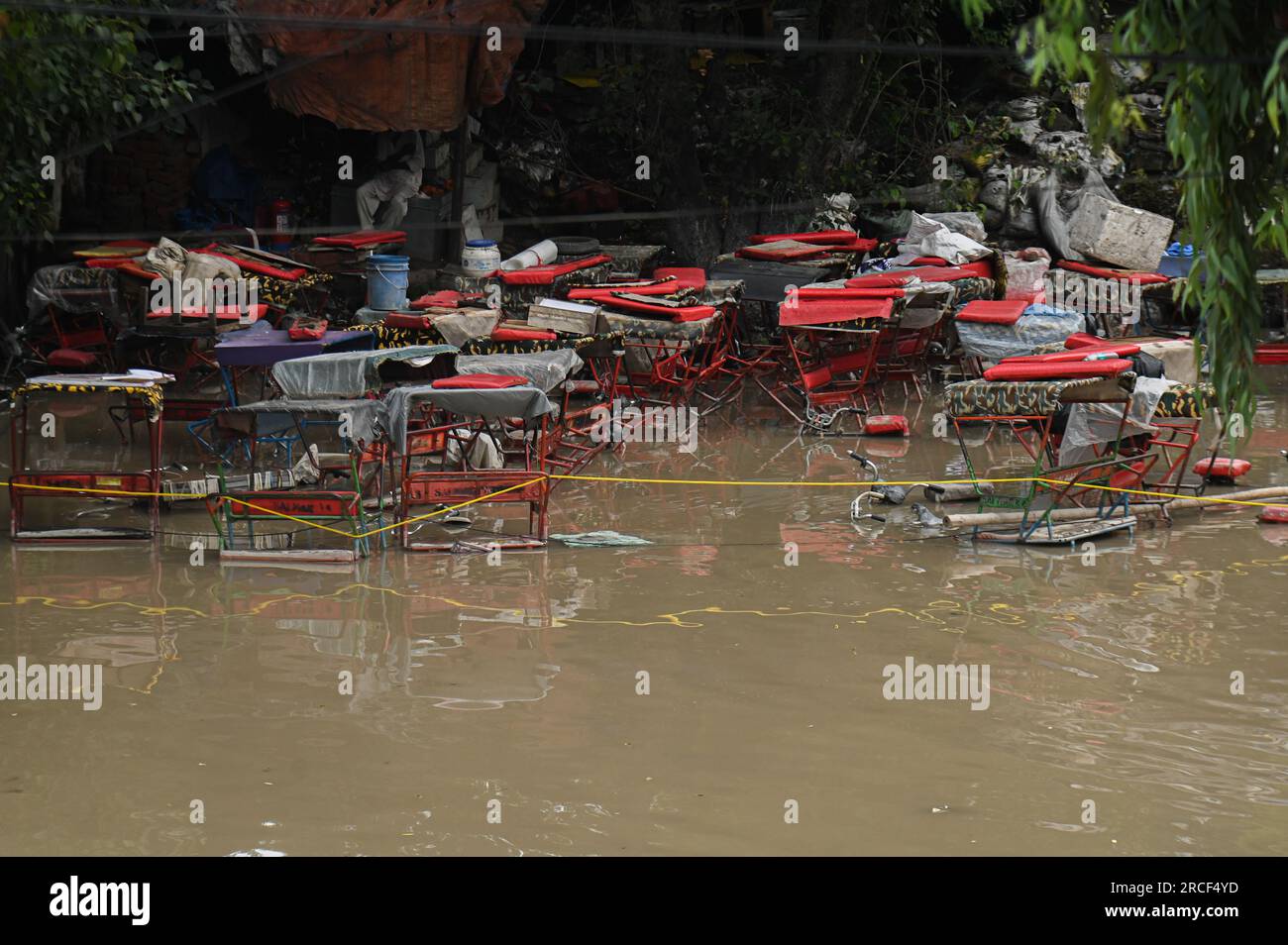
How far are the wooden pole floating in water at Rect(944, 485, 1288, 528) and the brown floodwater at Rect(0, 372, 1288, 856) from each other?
0.46 feet

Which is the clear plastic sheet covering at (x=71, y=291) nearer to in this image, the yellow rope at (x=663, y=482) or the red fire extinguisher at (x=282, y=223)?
the red fire extinguisher at (x=282, y=223)

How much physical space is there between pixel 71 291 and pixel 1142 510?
1023cm

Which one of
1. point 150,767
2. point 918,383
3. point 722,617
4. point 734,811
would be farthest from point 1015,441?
point 150,767

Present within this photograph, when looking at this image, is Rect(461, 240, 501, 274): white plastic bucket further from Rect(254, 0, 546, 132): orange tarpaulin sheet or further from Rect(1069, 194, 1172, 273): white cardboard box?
Rect(1069, 194, 1172, 273): white cardboard box

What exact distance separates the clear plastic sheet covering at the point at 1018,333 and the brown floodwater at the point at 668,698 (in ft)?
8.27

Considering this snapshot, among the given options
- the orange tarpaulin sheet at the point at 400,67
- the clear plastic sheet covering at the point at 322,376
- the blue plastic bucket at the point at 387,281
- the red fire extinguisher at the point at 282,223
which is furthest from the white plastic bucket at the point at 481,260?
the clear plastic sheet covering at the point at 322,376

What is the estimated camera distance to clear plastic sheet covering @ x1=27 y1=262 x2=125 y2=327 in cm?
1410

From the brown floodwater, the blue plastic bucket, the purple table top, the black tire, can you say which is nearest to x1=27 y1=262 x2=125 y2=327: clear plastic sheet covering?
the blue plastic bucket

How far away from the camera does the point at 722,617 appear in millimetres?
8305

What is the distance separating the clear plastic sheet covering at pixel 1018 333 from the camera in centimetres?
1219

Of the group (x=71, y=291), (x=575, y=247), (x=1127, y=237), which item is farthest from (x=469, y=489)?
(x=1127, y=237)

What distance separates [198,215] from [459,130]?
3.24m

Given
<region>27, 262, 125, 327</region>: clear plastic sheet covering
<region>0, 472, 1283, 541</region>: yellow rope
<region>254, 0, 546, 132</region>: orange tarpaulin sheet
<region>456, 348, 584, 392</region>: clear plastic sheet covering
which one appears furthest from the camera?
<region>254, 0, 546, 132</region>: orange tarpaulin sheet

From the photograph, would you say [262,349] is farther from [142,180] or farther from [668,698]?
[142,180]
